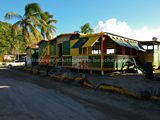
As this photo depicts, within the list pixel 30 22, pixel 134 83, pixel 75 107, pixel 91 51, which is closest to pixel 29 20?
pixel 30 22

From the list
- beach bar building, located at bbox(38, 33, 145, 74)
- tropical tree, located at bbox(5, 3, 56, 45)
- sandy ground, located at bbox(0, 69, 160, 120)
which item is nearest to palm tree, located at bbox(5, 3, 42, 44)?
tropical tree, located at bbox(5, 3, 56, 45)

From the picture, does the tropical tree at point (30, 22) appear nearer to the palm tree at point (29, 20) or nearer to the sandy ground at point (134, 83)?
the palm tree at point (29, 20)

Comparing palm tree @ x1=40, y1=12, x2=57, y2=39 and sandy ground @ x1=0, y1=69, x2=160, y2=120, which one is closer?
sandy ground @ x1=0, y1=69, x2=160, y2=120

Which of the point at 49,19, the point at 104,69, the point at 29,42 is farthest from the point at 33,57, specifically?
the point at 104,69

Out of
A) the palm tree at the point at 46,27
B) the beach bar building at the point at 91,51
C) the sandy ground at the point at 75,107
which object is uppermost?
the palm tree at the point at 46,27

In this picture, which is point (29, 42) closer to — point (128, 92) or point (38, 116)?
point (128, 92)

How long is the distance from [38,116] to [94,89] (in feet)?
16.7

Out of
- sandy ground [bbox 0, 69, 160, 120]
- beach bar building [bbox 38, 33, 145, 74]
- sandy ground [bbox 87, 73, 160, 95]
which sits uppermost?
beach bar building [bbox 38, 33, 145, 74]

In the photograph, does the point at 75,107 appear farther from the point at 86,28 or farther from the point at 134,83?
the point at 86,28

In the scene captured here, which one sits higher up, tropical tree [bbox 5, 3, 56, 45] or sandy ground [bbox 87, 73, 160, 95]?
tropical tree [bbox 5, 3, 56, 45]

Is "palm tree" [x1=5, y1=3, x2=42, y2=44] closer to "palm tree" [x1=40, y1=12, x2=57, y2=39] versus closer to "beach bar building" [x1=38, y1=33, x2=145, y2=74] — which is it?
"palm tree" [x1=40, y1=12, x2=57, y2=39]

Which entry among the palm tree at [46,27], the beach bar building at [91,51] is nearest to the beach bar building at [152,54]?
the beach bar building at [91,51]

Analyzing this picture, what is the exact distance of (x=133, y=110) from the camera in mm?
7059

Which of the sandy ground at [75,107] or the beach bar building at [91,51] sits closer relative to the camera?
the sandy ground at [75,107]
